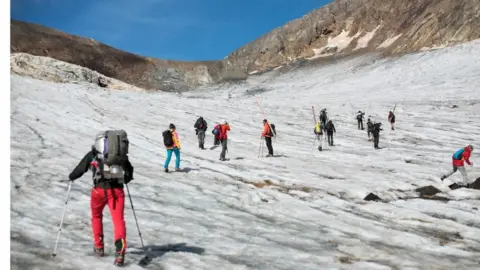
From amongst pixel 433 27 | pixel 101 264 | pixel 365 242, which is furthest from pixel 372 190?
pixel 433 27

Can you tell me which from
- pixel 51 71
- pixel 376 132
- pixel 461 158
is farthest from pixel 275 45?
pixel 461 158

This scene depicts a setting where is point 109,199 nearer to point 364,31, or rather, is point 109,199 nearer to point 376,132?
point 376,132

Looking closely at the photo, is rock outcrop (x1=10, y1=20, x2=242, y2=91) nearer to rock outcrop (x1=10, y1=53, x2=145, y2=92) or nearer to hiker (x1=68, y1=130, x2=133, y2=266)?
rock outcrop (x1=10, y1=53, x2=145, y2=92)

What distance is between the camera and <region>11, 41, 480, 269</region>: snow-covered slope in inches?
344

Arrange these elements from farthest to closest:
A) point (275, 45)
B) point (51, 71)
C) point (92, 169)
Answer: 1. point (275, 45)
2. point (51, 71)
3. point (92, 169)

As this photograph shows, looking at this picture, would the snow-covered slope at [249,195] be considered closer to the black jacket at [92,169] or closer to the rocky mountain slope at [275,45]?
the black jacket at [92,169]

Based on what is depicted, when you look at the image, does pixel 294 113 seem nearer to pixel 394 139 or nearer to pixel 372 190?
pixel 394 139

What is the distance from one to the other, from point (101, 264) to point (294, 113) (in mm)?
34510

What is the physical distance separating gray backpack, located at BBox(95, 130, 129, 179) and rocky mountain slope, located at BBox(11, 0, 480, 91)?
294ft

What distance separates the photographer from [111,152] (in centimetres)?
709

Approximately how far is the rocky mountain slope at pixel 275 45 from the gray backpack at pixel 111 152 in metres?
89.7

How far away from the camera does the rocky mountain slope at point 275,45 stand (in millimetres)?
101875

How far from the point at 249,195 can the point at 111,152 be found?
7.52 meters

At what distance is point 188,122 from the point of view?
111ft
